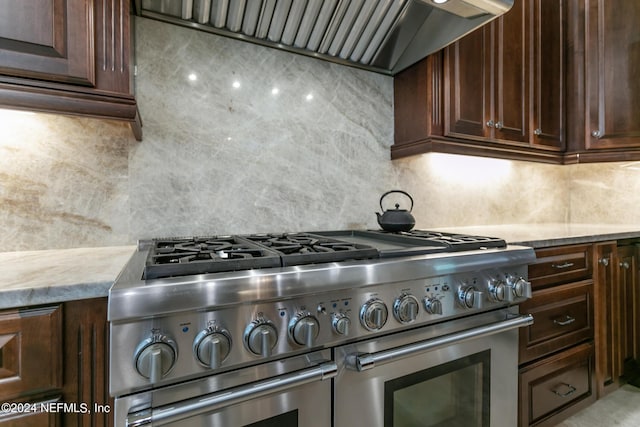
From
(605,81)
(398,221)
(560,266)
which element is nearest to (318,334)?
(398,221)

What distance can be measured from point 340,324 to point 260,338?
0.20 meters

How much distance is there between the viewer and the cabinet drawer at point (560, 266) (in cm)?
128

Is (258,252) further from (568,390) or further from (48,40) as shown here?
(568,390)

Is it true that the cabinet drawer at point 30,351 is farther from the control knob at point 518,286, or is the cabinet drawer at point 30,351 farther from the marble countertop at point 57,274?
the control knob at point 518,286

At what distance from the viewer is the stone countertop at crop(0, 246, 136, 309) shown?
605 millimetres

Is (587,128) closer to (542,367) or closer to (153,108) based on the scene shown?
(542,367)

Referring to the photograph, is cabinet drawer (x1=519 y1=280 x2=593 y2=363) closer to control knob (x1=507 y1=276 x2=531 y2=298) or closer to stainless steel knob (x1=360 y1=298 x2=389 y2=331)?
control knob (x1=507 y1=276 x2=531 y2=298)

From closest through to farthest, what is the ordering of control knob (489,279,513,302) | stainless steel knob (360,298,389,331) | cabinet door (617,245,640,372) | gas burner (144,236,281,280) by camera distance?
gas burner (144,236,281,280) → stainless steel knob (360,298,389,331) → control knob (489,279,513,302) → cabinet door (617,245,640,372)

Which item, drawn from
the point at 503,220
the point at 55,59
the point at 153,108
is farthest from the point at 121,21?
the point at 503,220

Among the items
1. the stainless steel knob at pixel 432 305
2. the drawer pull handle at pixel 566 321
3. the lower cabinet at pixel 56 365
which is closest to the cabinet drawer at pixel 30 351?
the lower cabinet at pixel 56 365

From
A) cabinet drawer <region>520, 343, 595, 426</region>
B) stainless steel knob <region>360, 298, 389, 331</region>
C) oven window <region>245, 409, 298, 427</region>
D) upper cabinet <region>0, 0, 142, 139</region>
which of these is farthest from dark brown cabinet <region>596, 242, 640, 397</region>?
upper cabinet <region>0, 0, 142, 139</region>

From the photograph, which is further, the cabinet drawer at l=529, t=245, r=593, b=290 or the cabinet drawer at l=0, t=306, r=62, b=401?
the cabinet drawer at l=529, t=245, r=593, b=290

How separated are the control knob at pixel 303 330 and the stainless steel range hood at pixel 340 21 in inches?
45.8

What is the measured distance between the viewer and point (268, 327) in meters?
0.70
